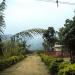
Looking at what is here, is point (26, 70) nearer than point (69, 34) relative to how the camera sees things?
No

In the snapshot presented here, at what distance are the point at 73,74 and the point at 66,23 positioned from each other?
1472 cm

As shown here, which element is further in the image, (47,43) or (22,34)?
(47,43)

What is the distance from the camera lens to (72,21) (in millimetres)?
25109

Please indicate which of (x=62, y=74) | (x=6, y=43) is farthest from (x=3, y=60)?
(x=62, y=74)

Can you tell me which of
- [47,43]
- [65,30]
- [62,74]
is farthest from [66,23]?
[47,43]

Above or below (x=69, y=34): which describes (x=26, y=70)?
below

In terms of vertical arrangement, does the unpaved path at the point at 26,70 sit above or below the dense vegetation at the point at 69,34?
below

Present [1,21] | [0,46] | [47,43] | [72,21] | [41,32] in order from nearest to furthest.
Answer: [41,32]
[1,21]
[0,46]
[72,21]
[47,43]

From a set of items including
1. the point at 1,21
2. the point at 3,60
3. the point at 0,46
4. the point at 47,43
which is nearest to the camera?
the point at 1,21

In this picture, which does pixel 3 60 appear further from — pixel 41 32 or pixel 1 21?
pixel 41 32

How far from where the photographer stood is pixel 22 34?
711 inches

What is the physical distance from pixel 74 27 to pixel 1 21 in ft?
23.6

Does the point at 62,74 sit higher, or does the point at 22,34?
the point at 22,34

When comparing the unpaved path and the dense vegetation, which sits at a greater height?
the dense vegetation
